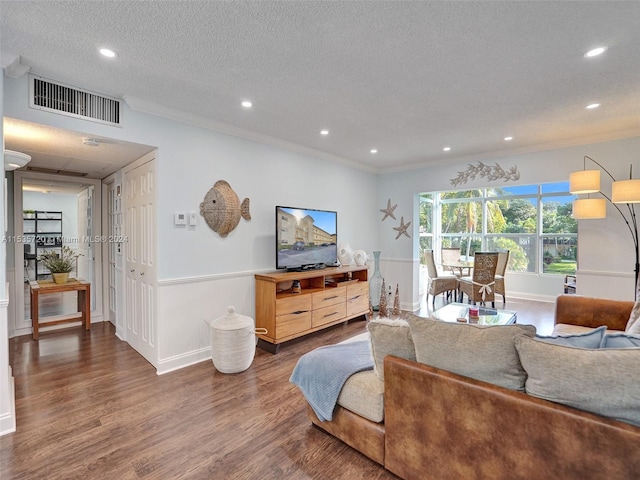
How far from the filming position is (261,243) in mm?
3861

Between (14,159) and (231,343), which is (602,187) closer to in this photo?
(231,343)

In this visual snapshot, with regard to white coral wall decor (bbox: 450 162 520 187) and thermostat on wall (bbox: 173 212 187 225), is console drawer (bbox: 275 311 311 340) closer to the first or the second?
thermostat on wall (bbox: 173 212 187 225)

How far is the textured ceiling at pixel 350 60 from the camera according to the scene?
169 centimetres

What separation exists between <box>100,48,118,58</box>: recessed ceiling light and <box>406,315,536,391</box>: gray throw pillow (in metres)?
2.56

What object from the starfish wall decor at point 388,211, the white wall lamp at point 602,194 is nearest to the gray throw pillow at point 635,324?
the white wall lamp at point 602,194

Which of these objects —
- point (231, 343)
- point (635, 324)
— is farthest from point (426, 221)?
point (231, 343)

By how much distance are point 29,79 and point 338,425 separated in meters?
3.31

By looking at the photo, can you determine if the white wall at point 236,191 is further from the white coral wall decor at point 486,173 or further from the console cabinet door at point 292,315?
the console cabinet door at point 292,315

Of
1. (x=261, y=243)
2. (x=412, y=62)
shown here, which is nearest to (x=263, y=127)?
(x=261, y=243)

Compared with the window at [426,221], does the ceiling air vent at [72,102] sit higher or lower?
higher

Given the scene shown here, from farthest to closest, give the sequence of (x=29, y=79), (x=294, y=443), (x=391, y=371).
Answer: (x=29, y=79), (x=294, y=443), (x=391, y=371)

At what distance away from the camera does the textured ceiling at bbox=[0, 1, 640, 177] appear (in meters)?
1.69

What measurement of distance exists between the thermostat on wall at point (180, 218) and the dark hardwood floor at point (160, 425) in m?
1.48

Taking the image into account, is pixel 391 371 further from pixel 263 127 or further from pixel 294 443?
pixel 263 127
